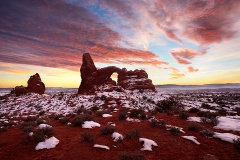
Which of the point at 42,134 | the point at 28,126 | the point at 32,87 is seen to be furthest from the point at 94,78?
the point at 42,134

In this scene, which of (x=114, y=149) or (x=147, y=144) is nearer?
(x=114, y=149)

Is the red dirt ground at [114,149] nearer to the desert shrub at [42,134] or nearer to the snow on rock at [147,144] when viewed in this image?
the snow on rock at [147,144]

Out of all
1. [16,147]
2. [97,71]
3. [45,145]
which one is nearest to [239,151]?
[45,145]

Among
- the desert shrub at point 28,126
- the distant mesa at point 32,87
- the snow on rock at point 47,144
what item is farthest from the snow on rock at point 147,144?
the distant mesa at point 32,87

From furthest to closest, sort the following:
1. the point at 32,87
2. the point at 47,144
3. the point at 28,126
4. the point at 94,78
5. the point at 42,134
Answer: the point at 32,87
the point at 94,78
the point at 28,126
the point at 42,134
the point at 47,144

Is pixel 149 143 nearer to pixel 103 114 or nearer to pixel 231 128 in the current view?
pixel 231 128

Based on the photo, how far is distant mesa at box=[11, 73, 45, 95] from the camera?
123 feet

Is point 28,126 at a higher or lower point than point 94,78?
lower

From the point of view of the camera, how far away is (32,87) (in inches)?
1519

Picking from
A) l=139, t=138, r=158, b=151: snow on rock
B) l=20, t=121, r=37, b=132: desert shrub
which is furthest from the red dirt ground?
l=20, t=121, r=37, b=132: desert shrub

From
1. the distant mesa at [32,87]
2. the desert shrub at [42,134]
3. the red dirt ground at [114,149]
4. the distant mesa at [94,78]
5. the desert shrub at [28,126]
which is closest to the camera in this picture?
the red dirt ground at [114,149]

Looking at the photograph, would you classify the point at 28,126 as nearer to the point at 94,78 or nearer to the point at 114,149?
the point at 114,149

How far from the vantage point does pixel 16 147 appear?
6555 mm

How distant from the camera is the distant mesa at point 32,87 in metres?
37.5
